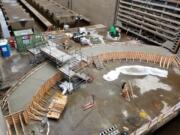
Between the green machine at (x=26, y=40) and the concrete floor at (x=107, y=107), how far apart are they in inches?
143

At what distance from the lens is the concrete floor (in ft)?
19.3

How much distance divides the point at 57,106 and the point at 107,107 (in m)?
1.94

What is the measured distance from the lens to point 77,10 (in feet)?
56.2

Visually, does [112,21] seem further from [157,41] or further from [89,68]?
[89,68]

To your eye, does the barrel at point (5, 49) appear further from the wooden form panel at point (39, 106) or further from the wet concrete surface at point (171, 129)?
the wet concrete surface at point (171, 129)

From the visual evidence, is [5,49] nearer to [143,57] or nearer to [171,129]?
[143,57]

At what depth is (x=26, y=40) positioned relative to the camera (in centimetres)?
906

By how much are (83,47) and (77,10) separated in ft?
28.4

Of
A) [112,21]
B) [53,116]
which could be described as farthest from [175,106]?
[112,21]

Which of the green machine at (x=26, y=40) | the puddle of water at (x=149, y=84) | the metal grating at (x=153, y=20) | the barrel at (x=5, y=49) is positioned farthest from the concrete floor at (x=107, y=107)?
the barrel at (x=5, y=49)

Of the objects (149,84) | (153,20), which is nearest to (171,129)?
(149,84)

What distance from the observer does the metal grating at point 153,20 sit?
30.9 feet

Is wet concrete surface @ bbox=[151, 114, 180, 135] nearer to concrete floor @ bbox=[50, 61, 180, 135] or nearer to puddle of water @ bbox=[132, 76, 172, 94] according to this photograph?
concrete floor @ bbox=[50, 61, 180, 135]

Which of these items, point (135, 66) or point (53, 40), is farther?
point (53, 40)
